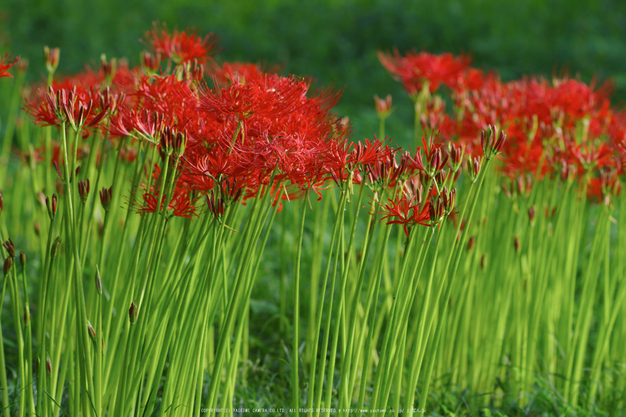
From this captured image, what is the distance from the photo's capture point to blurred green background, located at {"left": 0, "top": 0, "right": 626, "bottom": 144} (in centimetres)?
763

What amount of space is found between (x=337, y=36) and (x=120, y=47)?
3089mm

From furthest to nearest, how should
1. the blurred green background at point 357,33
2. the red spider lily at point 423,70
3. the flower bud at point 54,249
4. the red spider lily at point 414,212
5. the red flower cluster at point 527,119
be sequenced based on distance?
the blurred green background at point 357,33 → the red spider lily at point 423,70 → the red flower cluster at point 527,119 → the flower bud at point 54,249 → the red spider lily at point 414,212

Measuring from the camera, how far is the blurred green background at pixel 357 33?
7633 millimetres

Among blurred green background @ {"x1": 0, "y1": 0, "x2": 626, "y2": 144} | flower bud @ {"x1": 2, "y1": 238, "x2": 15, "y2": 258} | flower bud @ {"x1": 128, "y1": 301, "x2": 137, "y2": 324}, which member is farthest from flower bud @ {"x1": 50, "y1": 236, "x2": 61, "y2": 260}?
blurred green background @ {"x1": 0, "y1": 0, "x2": 626, "y2": 144}

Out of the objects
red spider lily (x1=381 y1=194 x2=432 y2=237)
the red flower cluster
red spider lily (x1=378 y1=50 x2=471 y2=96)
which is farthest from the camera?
red spider lily (x1=378 y1=50 x2=471 y2=96)

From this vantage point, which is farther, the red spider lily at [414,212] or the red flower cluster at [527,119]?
the red flower cluster at [527,119]

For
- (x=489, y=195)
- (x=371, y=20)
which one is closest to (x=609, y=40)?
(x=371, y=20)

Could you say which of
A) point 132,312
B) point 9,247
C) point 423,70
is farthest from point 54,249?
point 423,70

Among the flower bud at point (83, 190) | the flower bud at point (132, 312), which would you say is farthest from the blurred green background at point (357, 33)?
the flower bud at point (132, 312)

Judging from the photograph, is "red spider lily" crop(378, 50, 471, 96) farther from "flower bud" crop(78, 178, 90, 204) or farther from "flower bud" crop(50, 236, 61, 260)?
"flower bud" crop(50, 236, 61, 260)

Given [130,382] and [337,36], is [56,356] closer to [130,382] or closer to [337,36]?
[130,382]

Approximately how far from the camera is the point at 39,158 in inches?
109

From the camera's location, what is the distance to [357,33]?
8547 mm

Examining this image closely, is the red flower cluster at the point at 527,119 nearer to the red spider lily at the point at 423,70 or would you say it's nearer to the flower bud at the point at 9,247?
the red spider lily at the point at 423,70
